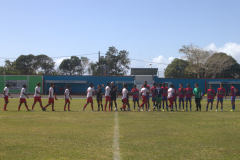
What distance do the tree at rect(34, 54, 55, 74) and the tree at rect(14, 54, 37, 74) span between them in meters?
1.14

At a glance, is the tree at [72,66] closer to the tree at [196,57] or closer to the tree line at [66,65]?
the tree line at [66,65]

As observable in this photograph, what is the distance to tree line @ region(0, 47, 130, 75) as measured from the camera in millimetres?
84312

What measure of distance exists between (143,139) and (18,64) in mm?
93067

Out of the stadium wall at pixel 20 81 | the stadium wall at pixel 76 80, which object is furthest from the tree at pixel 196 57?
the stadium wall at pixel 20 81

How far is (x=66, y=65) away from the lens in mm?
97562

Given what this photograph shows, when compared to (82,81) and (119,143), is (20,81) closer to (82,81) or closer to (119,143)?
(82,81)

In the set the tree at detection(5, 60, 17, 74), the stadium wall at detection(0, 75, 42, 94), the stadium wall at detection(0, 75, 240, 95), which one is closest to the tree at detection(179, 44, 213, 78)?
the stadium wall at detection(0, 75, 240, 95)

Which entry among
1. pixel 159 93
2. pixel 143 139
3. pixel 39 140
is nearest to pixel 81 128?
pixel 39 140

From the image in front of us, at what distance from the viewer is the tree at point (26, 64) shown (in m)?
92.6

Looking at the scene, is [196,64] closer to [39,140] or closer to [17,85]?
[17,85]

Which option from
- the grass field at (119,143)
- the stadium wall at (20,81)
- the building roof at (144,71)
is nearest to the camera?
the grass field at (119,143)

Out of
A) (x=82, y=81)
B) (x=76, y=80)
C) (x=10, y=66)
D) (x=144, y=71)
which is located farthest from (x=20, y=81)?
(x=10, y=66)

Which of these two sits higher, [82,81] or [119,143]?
[82,81]

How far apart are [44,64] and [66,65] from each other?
8014 millimetres
